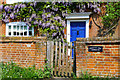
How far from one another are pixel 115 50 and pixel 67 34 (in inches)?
125

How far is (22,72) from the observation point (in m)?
4.45

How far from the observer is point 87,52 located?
4.36 m

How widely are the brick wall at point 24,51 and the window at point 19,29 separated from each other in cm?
241

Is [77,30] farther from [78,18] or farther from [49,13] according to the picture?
[49,13]

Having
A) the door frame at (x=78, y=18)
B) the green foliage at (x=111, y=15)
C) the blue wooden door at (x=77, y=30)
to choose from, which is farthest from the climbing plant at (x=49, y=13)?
the blue wooden door at (x=77, y=30)

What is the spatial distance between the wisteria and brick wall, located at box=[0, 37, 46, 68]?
7.22ft

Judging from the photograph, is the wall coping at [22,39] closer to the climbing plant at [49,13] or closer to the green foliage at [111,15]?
the climbing plant at [49,13]

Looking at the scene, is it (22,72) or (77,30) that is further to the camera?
(77,30)

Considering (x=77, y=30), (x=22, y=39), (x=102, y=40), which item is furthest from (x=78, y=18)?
(x=22, y=39)

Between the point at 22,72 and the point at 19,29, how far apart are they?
137 inches

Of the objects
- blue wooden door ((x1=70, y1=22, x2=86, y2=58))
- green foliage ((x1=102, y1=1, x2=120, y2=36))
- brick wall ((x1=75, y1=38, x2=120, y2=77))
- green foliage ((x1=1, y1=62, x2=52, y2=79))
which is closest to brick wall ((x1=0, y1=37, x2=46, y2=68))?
green foliage ((x1=1, y1=62, x2=52, y2=79))

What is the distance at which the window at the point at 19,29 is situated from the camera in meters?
7.20

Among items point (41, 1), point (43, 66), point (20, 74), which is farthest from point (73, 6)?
point (20, 74)

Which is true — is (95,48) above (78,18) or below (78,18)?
below
